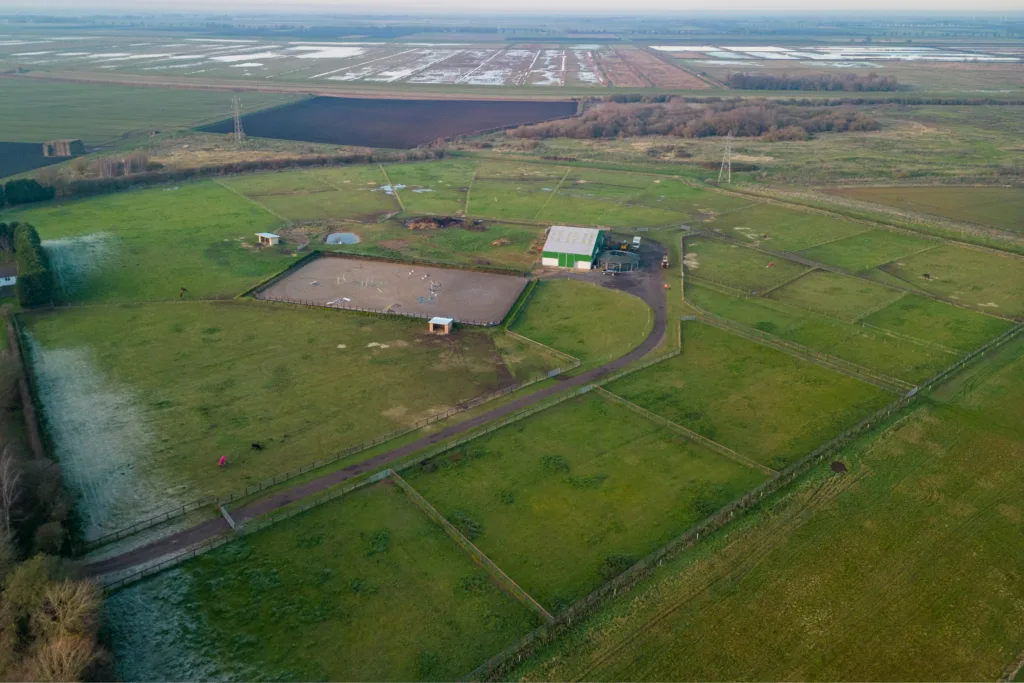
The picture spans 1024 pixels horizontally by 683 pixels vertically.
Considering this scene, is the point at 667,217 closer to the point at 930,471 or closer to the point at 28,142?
the point at 930,471

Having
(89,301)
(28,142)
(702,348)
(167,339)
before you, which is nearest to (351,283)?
(167,339)

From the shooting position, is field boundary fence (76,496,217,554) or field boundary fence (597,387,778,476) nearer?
field boundary fence (76,496,217,554)

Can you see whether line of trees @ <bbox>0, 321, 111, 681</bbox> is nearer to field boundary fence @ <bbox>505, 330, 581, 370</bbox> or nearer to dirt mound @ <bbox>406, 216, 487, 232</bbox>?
field boundary fence @ <bbox>505, 330, 581, 370</bbox>

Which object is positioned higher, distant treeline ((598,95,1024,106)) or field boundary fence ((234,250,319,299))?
distant treeline ((598,95,1024,106))

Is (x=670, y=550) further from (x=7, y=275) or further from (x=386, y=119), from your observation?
(x=386, y=119)

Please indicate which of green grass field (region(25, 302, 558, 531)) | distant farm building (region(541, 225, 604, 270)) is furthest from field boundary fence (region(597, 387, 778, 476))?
distant farm building (region(541, 225, 604, 270))

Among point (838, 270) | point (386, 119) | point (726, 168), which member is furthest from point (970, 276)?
point (386, 119)

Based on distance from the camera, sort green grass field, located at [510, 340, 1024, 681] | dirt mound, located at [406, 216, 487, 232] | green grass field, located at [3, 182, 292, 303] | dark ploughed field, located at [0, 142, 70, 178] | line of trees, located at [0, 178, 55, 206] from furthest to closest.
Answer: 1. dark ploughed field, located at [0, 142, 70, 178]
2. line of trees, located at [0, 178, 55, 206]
3. dirt mound, located at [406, 216, 487, 232]
4. green grass field, located at [3, 182, 292, 303]
5. green grass field, located at [510, 340, 1024, 681]
